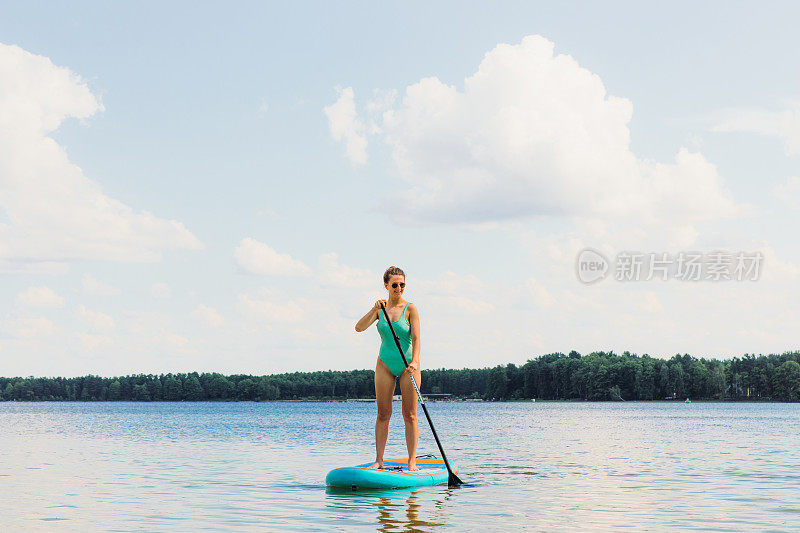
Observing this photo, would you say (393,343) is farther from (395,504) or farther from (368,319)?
(395,504)

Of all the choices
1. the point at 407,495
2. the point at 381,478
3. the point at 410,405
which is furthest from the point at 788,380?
the point at 410,405

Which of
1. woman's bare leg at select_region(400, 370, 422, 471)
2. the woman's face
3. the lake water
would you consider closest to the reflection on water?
the lake water

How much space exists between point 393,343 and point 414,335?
34cm

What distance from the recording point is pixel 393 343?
12.1 metres

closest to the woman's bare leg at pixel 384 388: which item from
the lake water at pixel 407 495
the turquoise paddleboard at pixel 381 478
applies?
the turquoise paddleboard at pixel 381 478

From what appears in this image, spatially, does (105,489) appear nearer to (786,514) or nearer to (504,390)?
(786,514)

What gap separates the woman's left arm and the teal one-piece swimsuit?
2.3 inches

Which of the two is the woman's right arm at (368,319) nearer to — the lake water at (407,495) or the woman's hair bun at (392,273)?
the woman's hair bun at (392,273)

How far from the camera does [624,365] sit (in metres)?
152

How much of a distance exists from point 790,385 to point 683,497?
141 metres

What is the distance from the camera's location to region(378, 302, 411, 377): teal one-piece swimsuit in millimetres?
12016

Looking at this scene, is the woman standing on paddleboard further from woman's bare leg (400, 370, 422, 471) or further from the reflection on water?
the reflection on water

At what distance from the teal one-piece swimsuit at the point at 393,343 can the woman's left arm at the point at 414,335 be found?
0.06 meters

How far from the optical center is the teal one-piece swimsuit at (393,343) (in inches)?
473
